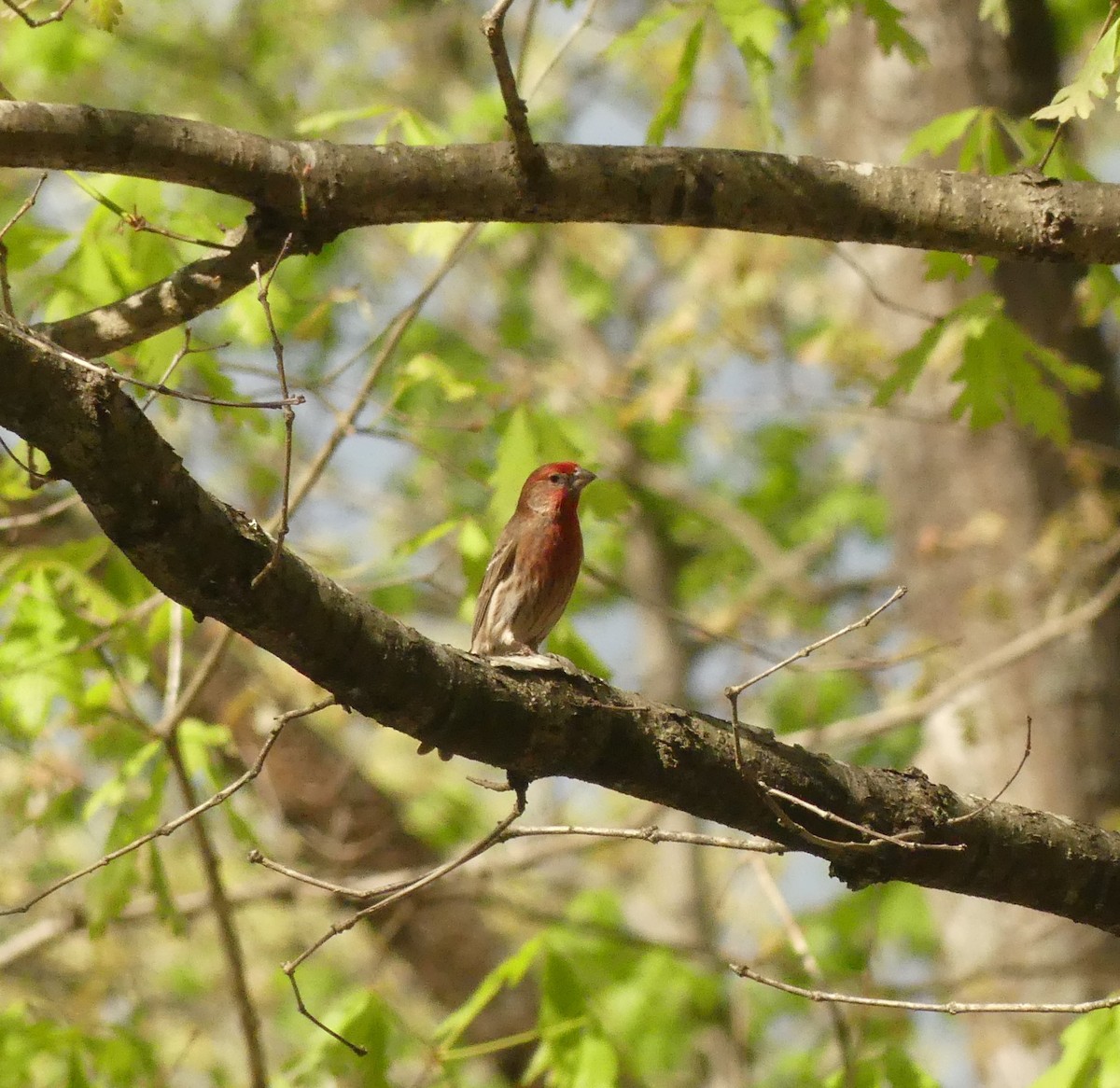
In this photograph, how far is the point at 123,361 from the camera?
171 inches

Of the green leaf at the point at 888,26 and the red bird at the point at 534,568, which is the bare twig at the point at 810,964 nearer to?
the red bird at the point at 534,568

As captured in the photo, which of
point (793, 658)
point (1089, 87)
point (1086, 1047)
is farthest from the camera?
point (1086, 1047)

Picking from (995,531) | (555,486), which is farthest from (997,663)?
(555,486)

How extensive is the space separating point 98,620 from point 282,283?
5.74 metres

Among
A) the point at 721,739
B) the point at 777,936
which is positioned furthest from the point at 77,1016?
the point at 721,739

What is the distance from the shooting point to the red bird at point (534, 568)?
207 inches

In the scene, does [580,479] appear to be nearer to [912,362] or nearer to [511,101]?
[912,362]

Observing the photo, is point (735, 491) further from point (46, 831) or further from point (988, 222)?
point (988, 222)

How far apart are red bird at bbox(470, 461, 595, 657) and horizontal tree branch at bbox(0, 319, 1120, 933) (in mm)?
2014

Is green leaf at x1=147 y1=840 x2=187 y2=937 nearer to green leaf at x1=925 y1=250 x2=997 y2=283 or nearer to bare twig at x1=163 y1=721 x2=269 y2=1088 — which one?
bare twig at x1=163 y1=721 x2=269 y2=1088

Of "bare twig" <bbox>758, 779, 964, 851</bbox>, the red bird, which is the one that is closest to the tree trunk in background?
the red bird

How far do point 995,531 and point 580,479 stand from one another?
2.85 metres

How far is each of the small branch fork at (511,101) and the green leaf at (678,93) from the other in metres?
1.09

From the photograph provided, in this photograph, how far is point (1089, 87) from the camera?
311cm
